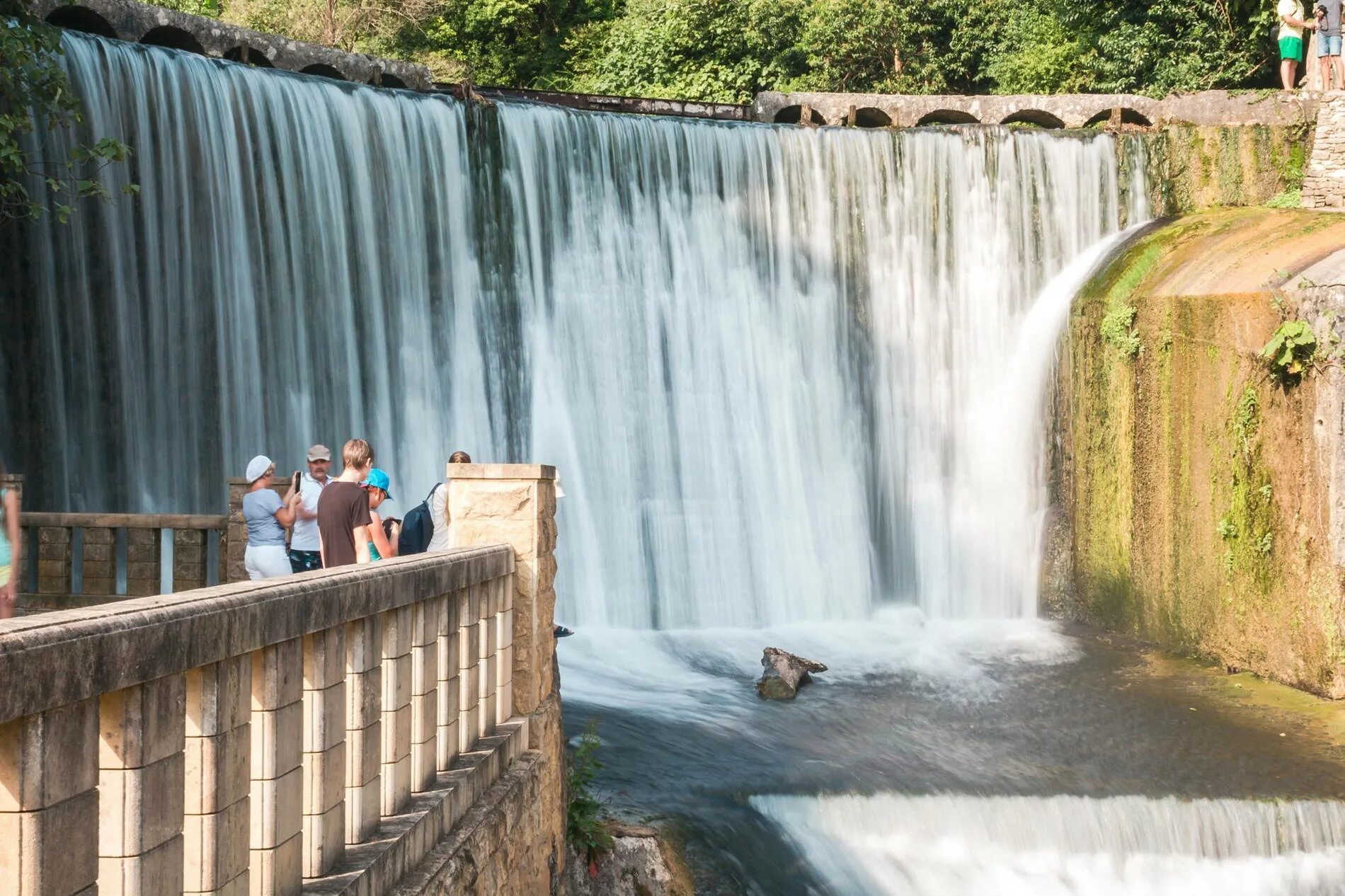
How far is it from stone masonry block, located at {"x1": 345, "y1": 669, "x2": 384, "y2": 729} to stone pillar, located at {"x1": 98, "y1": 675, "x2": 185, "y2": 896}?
1.43 meters

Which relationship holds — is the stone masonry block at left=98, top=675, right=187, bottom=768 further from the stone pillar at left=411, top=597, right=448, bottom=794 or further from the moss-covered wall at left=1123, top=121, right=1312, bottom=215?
the moss-covered wall at left=1123, top=121, right=1312, bottom=215

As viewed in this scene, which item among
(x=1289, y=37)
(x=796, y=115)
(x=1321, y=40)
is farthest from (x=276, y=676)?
(x=796, y=115)

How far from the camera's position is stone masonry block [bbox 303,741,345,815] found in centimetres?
425

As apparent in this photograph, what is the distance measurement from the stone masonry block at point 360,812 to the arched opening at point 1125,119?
2050cm

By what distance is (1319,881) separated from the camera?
384 inches

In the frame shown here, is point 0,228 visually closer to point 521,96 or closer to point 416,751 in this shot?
point 416,751

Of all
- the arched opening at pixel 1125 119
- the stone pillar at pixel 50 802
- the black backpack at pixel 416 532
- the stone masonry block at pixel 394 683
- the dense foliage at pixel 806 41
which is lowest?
the stone masonry block at pixel 394 683

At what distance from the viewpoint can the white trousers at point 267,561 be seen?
889cm

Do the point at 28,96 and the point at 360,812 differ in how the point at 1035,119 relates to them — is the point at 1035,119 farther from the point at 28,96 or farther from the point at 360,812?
the point at 360,812

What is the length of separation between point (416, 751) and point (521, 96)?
63.1ft

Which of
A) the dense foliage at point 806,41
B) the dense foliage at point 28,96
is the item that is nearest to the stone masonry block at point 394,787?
the dense foliage at point 28,96

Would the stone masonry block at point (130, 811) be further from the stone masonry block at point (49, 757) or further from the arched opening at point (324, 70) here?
the arched opening at point (324, 70)

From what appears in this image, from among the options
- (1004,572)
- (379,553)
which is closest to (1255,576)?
(1004,572)

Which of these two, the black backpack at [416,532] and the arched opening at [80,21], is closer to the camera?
the black backpack at [416,532]
